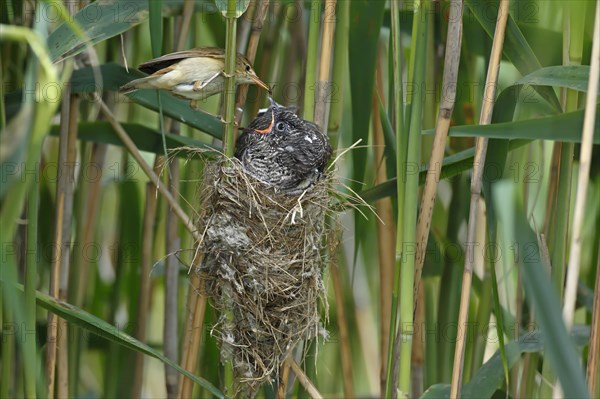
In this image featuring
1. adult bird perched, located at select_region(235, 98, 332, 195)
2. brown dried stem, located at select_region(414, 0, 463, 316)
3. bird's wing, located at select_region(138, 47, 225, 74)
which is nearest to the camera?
brown dried stem, located at select_region(414, 0, 463, 316)

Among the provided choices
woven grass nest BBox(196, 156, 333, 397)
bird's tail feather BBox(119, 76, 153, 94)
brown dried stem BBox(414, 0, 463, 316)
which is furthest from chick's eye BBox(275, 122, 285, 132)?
brown dried stem BBox(414, 0, 463, 316)

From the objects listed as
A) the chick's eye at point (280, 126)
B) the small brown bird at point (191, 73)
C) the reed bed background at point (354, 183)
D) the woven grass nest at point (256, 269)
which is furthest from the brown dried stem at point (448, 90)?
the chick's eye at point (280, 126)

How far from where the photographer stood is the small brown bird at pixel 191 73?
2.06 meters

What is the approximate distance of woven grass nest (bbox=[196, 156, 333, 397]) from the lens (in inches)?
81.3

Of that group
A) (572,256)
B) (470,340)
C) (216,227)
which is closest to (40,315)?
(216,227)

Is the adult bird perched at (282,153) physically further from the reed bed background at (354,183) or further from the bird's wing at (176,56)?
the bird's wing at (176,56)

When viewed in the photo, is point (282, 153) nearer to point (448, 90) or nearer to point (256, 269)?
point (256, 269)

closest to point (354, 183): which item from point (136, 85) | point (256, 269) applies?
point (256, 269)

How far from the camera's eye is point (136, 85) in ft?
6.70

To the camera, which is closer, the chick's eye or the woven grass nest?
the woven grass nest

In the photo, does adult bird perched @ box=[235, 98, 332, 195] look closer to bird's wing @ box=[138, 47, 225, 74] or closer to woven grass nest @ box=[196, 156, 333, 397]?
woven grass nest @ box=[196, 156, 333, 397]

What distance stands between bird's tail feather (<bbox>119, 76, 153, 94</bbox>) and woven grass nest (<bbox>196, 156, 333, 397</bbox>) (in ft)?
0.86

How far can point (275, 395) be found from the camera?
7.06 feet

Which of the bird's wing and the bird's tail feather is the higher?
the bird's wing
